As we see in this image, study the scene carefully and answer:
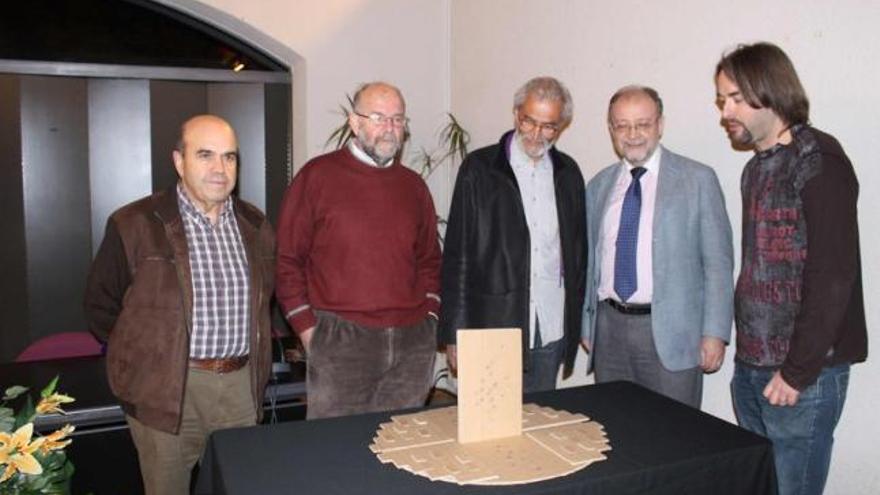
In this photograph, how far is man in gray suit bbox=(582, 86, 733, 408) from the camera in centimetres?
243

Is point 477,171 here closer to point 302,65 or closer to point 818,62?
point 818,62

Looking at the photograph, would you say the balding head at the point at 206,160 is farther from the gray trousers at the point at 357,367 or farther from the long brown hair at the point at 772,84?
the long brown hair at the point at 772,84

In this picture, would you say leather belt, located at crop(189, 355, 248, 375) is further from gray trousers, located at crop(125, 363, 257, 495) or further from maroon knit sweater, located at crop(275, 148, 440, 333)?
Answer: maroon knit sweater, located at crop(275, 148, 440, 333)

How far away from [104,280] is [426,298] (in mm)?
1076

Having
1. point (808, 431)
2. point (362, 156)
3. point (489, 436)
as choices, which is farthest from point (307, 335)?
point (808, 431)

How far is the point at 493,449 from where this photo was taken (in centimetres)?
168

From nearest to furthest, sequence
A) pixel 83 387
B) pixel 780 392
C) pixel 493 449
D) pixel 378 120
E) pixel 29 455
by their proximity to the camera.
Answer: pixel 29 455 < pixel 493 449 < pixel 780 392 < pixel 378 120 < pixel 83 387

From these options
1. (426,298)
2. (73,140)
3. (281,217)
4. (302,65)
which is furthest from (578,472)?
(73,140)

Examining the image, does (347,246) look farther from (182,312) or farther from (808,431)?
(808,431)

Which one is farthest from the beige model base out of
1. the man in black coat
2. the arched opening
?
the arched opening

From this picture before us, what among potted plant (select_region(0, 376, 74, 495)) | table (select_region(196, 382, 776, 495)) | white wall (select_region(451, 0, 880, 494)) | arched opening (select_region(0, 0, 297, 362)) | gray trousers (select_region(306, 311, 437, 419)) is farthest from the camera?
arched opening (select_region(0, 0, 297, 362))

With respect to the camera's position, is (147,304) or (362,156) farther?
(362,156)

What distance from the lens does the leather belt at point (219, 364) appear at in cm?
225

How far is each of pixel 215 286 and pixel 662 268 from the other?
139 centimetres
